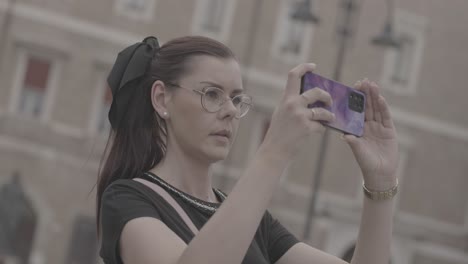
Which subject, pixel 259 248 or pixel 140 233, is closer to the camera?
pixel 140 233

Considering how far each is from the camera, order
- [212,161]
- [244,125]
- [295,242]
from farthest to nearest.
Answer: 1. [244,125]
2. [295,242]
3. [212,161]

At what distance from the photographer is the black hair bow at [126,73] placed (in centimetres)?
348

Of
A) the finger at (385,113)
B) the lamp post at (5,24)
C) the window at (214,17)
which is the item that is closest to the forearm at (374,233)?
the finger at (385,113)

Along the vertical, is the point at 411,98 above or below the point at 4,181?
above

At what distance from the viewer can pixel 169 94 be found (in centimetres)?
339

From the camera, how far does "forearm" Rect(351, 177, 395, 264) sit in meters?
3.36

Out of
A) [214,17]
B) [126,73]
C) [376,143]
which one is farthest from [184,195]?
[214,17]

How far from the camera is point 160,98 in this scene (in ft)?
11.2

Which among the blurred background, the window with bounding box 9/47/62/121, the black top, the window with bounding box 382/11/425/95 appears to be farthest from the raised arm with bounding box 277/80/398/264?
the window with bounding box 382/11/425/95

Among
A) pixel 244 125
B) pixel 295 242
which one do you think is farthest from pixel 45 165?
pixel 295 242

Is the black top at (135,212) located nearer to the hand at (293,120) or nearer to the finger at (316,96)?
the hand at (293,120)

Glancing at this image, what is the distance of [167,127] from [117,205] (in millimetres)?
376

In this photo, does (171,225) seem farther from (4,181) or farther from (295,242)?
(4,181)

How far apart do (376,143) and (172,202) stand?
1.80ft
